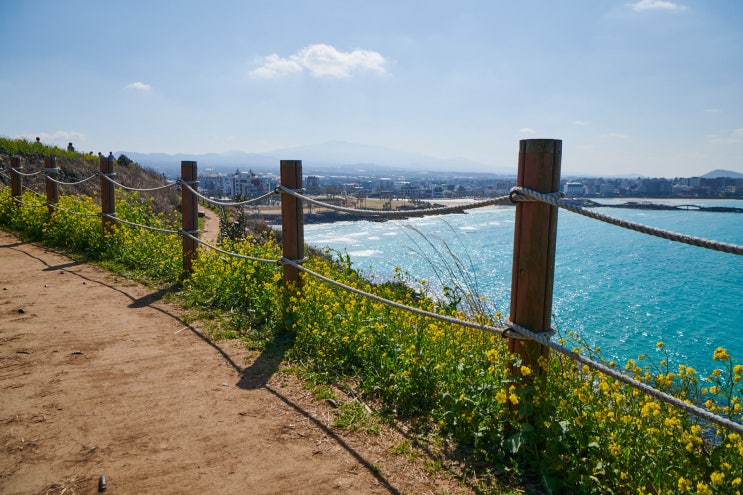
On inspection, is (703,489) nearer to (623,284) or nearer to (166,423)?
(166,423)

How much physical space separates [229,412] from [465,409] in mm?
1524

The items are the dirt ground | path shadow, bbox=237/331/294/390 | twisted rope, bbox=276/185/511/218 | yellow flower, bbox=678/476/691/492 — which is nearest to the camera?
yellow flower, bbox=678/476/691/492

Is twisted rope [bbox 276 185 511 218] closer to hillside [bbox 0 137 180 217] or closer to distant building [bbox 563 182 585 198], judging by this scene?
hillside [bbox 0 137 180 217]

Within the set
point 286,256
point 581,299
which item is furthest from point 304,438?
point 581,299

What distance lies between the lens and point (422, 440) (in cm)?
286

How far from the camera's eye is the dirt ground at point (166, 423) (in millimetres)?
2441

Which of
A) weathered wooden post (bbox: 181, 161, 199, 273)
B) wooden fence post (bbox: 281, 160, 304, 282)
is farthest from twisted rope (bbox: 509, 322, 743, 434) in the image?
weathered wooden post (bbox: 181, 161, 199, 273)

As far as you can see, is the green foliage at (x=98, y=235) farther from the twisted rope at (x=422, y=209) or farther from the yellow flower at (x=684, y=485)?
the yellow flower at (x=684, y=485)

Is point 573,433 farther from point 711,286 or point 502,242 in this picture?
point 502,242

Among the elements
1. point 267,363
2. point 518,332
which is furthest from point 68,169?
point 518,332

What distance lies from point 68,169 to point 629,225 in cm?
2379

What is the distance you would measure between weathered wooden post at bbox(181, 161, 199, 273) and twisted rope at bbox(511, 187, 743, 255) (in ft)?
15.6

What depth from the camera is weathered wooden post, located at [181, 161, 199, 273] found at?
6.17m

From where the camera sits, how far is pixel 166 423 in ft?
9.77
